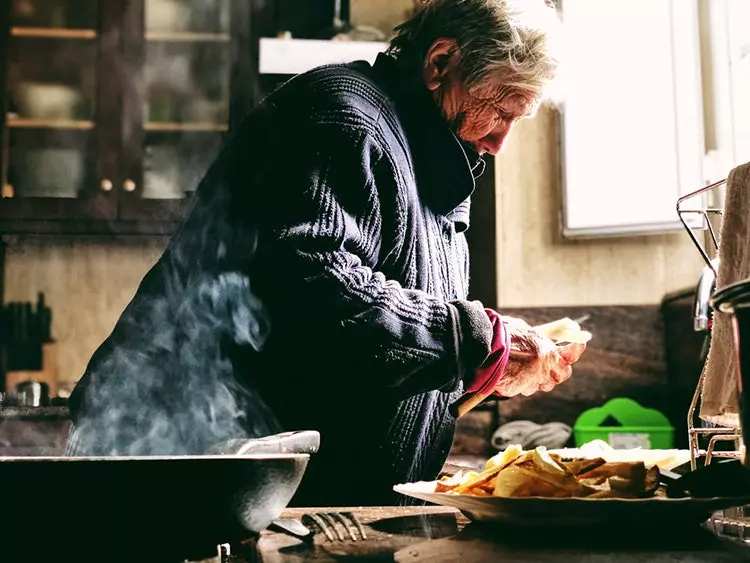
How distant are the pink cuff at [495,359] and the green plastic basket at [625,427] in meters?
1.50

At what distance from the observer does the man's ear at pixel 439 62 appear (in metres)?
1.57

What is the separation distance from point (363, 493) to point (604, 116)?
2.02 m

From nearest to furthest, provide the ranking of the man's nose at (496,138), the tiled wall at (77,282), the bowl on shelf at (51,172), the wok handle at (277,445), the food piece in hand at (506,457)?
1. the wok handle at (277,445)
2. the food piece in hand at (506,457)
3. the man's nose at (496,138)
4. the bowl on shelf at (51,172)
5. the tiled wall at (77,282)

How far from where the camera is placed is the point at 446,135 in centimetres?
159

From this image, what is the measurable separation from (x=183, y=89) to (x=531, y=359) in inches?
91.4

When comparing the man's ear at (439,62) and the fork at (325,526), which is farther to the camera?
the man's ear at (439,62)

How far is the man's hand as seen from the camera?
1391mm

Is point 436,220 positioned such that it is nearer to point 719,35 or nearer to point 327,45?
point 327,45

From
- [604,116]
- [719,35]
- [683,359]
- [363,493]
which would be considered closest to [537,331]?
[363,493]

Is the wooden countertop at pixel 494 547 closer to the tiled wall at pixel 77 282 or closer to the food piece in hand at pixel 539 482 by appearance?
the food piece in hand at pixel 539 482

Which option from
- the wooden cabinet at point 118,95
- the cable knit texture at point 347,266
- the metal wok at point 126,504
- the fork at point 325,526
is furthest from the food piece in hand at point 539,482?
the wooden cabinet at point 118,95

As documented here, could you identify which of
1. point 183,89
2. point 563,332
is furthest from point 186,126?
point 563,332

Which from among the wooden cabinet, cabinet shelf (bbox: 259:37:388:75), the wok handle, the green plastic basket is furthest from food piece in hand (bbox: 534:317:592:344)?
the wooden cabinet

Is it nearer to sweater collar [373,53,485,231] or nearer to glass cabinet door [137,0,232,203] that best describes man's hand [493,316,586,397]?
Answer: sweater collar [373,53,485,231]
